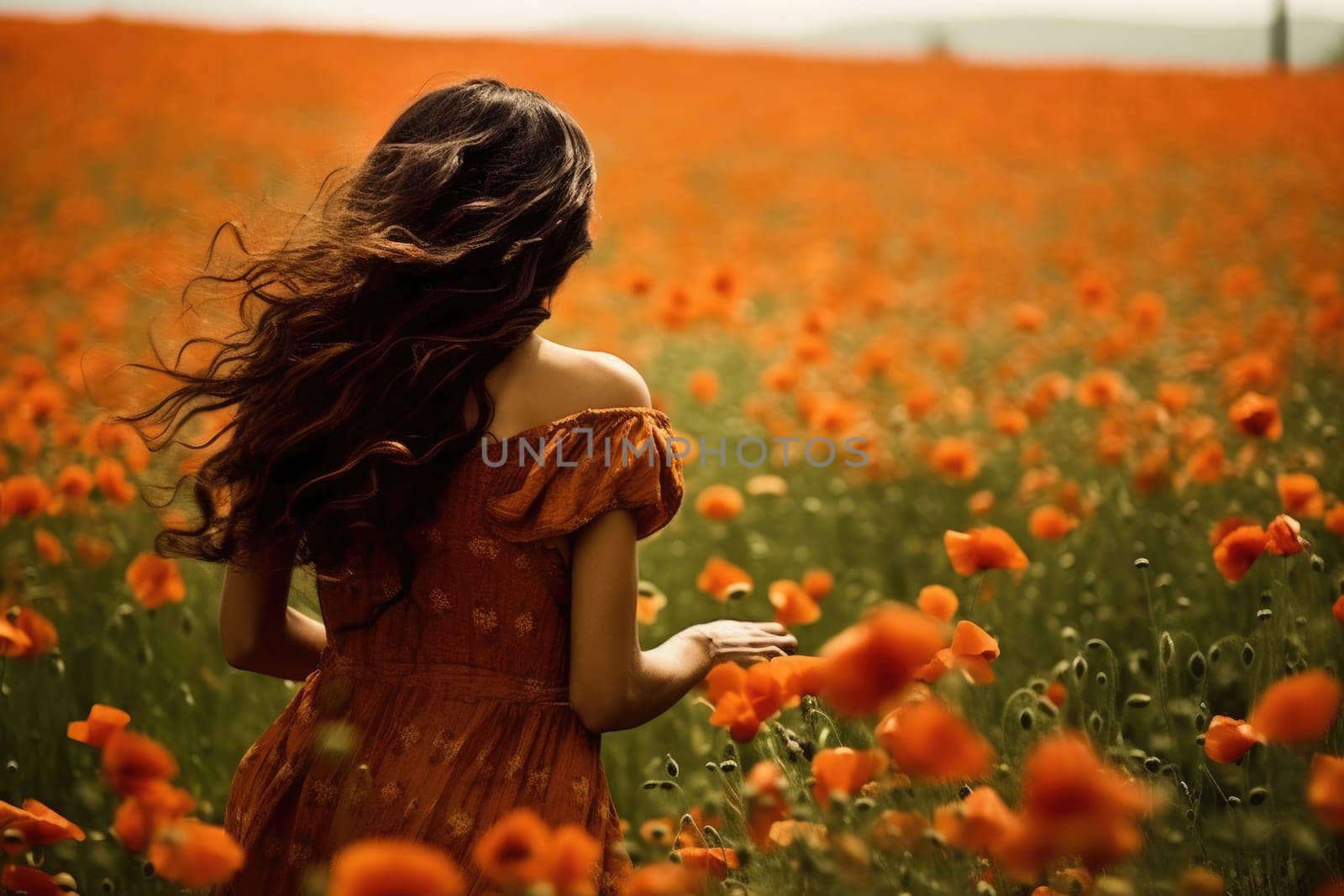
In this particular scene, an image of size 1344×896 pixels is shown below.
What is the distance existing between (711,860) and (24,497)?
1.62 meters

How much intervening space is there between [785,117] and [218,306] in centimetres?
1196

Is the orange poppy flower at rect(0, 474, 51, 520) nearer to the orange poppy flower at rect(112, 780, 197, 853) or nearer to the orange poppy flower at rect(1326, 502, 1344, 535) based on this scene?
the orange poppy flower at rect(112, 780, 197, 853)

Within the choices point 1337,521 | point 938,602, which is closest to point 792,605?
point 938,602

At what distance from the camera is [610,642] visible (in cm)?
143

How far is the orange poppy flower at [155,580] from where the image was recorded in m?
2.11

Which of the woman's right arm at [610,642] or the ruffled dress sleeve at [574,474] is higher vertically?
the ruffled dress sleeve at [574,474]

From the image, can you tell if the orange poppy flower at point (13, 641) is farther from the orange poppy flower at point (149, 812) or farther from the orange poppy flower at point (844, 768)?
the orange poppy flower at point (844, 768)

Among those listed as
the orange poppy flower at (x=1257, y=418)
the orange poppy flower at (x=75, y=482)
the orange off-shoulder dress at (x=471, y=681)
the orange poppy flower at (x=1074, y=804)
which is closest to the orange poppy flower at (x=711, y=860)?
the orange off-shoulder dress at (x=471, y=681)

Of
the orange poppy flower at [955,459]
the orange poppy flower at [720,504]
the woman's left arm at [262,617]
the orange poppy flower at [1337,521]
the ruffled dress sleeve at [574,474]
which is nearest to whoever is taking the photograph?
the ruffled dress sleeve at [574,474]

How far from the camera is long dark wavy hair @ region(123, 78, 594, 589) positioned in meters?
1.47

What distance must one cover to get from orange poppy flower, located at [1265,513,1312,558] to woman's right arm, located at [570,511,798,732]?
0.87 m

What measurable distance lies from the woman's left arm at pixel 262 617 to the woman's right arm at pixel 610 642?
0.42m

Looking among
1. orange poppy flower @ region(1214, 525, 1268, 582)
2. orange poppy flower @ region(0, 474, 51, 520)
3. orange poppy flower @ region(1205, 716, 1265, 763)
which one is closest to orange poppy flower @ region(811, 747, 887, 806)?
orange poppy flower @ region(1205, 716, 1265, 763)

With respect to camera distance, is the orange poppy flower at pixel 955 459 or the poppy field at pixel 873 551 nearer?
the poppy field at pixel 873 551
